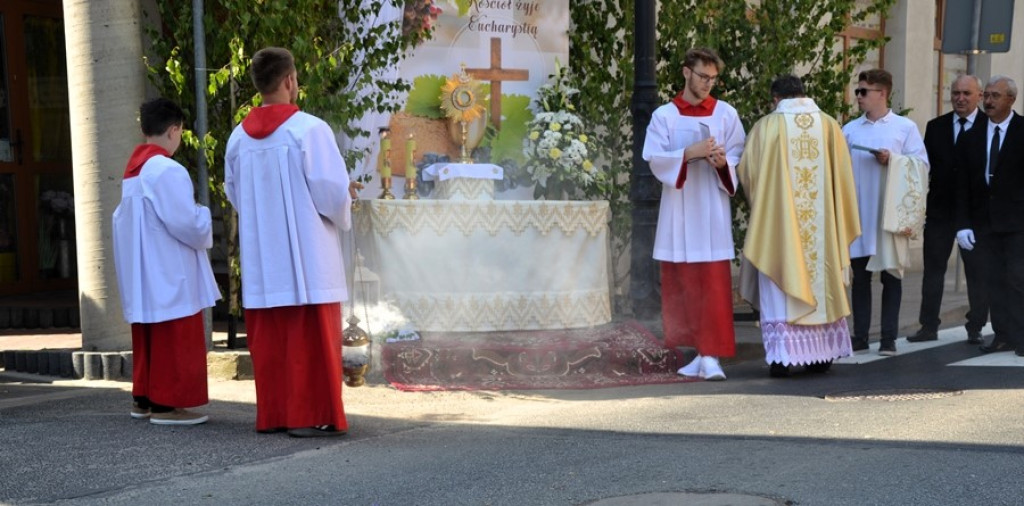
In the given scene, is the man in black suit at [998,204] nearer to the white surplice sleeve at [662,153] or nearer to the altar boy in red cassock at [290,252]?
the white surplice sleeve at [662,153]

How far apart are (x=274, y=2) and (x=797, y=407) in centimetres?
416

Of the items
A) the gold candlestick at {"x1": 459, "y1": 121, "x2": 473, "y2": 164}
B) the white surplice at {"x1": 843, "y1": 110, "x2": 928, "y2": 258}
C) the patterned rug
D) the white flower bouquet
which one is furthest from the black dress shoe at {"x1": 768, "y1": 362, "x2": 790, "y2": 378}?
the gold candlestick at {"x1": 459, "y1": 121, "x2": 473, "y2": 164}

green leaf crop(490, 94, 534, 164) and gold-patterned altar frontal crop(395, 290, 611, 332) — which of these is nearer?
gold-patterned altar frontal crop(395, 290, 611, 332)

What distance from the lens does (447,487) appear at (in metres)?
5.80

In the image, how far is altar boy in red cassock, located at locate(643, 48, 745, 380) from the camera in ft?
29.7

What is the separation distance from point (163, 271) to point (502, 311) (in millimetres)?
3160

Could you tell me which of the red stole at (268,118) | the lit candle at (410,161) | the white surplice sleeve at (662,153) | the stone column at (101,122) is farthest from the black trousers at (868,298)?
the stone column at (101,122)

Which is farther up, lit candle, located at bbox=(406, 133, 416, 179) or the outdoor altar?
lit candle, located at bbox=(406, 133, 416, 179)

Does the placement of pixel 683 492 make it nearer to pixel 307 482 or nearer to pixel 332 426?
pixel 307 482

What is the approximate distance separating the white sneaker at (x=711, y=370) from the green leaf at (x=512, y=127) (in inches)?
113

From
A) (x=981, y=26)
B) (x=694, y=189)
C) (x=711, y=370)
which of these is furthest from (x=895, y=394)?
(x=981, y=26)

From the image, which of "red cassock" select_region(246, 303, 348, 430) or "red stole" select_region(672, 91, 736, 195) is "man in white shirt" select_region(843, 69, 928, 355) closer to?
"red stole" select_region(672, 91, 736, 195)

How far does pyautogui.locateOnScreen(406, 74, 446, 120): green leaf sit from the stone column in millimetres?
2409

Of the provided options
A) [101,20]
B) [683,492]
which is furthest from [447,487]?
[101,20]
